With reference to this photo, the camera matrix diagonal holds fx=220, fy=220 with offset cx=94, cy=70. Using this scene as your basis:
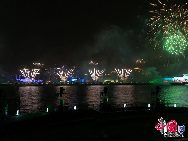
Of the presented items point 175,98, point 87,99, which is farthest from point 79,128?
point 175,98

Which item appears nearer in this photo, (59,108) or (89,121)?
(89,121)

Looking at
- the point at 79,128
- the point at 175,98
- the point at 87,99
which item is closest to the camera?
the point at 79,128

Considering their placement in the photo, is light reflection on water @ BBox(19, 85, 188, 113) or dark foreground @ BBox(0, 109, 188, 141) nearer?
dark foreground @ BBox(0, 109, 188, 141)

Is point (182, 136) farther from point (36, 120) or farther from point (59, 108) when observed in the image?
point (59, 108)

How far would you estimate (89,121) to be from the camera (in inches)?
624

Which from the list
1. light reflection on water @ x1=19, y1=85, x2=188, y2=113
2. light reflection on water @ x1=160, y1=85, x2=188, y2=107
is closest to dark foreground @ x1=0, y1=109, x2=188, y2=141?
light reflection on water @ x1=19, y1=85, x2=188, y2=113

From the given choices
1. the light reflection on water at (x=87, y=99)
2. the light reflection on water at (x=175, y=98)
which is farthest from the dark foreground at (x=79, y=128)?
the light reflection on water at (x=175, y=98)

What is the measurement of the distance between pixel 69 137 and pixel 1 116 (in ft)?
23.4

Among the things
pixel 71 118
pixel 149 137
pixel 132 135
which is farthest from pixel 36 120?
pixel 149 137

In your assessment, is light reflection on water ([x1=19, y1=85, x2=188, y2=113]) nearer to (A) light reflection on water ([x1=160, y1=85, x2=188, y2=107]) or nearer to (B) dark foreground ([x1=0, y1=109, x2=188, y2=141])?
(A) light reflection on water ([x1=160, y1=85, x2=188, y2=107])

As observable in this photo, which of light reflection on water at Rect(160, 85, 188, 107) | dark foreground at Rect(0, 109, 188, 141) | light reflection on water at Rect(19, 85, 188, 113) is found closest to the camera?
dark foreground at Rect(0, 109, 188, 141)

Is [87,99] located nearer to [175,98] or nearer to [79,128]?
[175,98]

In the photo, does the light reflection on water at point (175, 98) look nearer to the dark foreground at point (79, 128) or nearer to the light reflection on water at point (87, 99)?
the light reflection on water at point (87, 99)

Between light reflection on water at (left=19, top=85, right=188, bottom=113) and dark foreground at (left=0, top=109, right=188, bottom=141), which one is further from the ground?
dark foreground at (left=0, top=109, right=188, bottom=141)
